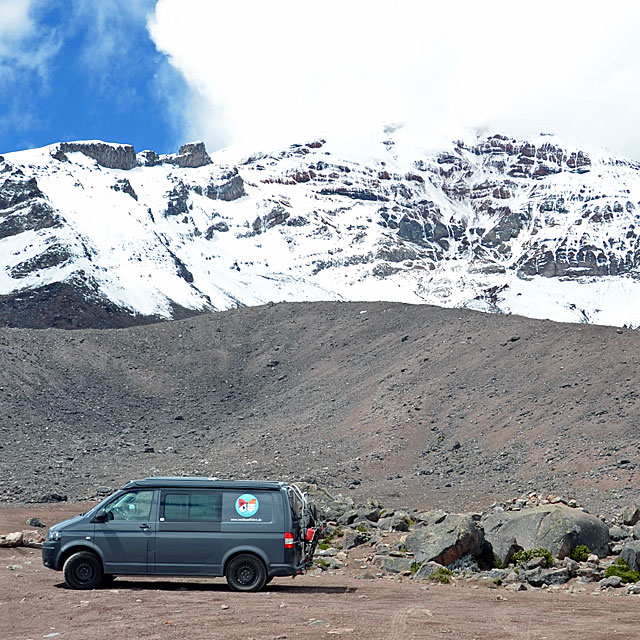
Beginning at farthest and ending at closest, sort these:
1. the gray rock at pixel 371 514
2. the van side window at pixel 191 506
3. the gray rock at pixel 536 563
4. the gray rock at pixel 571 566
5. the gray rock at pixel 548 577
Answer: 1. the gray rock at pixel 371 514
2. the gray rock at pixel 536 563
3. the gray rock at pixel 571 566
4. the gray rock at pixel 548 577
5. the van side window at pixel 191 506

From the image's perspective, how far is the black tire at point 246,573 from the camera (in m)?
16.2

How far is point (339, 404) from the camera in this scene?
49.9 m

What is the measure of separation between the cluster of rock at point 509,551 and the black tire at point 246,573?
15.9ft

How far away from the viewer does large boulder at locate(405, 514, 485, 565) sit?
20.4 m

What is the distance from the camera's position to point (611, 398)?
38938 millimetres

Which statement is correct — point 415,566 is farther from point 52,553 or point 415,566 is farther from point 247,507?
point 52,553

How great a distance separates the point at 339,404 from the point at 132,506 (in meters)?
33.6

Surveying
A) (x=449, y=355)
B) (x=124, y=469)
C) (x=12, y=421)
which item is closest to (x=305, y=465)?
(x=124, y=469)

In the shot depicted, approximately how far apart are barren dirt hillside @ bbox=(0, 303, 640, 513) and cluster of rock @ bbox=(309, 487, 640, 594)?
754cm

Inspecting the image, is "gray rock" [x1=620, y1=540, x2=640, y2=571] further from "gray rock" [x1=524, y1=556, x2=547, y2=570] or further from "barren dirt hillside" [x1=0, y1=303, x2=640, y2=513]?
"barren dirt hillside" [x1=0, y1=303, x2=640, y2=513]

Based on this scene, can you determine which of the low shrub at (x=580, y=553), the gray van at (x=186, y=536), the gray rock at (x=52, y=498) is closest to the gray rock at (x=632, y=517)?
→ the low shrub at (x=580, y=553)

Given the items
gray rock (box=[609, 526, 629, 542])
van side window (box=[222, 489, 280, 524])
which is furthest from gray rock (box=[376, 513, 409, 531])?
van side window (box=[222, 489, 280, 524])

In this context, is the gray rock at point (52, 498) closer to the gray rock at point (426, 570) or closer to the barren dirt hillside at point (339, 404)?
the barren dirt hillside at point (339, 404)

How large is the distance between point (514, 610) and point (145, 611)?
6409 mm
